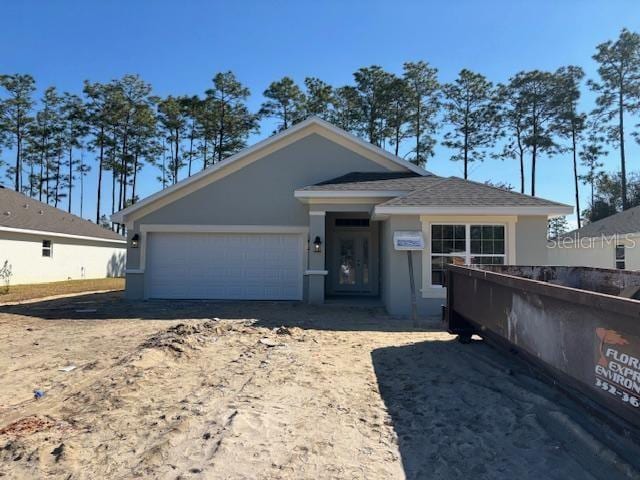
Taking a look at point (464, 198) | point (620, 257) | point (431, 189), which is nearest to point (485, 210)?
point (464, 198)

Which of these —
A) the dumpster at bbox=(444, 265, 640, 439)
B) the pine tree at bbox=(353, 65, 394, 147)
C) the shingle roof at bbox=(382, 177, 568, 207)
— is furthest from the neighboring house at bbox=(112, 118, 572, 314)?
the pine tree at bbox=(353, 65, 394, 147)

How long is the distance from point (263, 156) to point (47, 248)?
49.5 ft

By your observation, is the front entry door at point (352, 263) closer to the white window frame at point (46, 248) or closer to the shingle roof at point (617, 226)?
the shingle roof at point (617, 226)

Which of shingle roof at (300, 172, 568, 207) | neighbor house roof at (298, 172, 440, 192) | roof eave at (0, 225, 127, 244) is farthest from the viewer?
roof eave at (0, 225, 127, 244)

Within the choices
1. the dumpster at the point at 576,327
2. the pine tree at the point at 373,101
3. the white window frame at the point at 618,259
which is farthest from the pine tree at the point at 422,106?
the dumpster at the point at 576,327

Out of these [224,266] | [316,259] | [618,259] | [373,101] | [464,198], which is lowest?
[224,266]

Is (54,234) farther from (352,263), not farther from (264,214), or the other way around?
(352,263)

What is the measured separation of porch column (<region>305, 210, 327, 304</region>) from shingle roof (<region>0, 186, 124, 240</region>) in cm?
1462

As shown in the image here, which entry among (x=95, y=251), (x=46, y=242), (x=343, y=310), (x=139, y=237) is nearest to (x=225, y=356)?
(x=343, y=310)

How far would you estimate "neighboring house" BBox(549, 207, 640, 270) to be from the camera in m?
18.7

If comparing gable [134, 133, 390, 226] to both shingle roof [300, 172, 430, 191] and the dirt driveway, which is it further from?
the dirt driveway

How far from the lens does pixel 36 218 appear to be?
2278cm

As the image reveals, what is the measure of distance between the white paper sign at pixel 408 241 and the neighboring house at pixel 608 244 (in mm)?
12116

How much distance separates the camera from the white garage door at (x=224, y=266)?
14078 mm
